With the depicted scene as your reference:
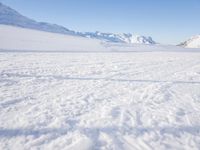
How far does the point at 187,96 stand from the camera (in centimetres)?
661

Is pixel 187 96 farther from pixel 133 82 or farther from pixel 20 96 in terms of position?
pixel 20 96

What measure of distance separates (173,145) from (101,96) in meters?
2.80

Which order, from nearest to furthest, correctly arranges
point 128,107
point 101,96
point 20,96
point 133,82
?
point 128,107, point 20,96, point 101,96, point 133,82

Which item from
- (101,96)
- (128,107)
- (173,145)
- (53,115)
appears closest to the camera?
(173,145)

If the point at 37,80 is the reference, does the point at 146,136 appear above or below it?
above

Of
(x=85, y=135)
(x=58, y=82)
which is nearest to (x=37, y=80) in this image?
(x=58, y=82)

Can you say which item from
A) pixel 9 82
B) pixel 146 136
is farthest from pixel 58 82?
pixel 146 136

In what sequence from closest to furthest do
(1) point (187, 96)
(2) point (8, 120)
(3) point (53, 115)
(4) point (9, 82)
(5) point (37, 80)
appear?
(2) point (8, 120), (3) point (53, 115), (1) point (187, 96), (4) point (9, 82), (5) point (37, 80)

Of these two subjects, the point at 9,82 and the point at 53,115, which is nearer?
the point at 53,115

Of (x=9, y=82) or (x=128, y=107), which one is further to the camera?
(x=9, y=82)

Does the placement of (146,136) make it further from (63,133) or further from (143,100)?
(143,100)

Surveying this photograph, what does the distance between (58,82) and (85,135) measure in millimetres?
3902

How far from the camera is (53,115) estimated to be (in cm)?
462

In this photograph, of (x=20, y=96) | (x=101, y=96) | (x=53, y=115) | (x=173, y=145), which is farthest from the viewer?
(x=101, y=96)
